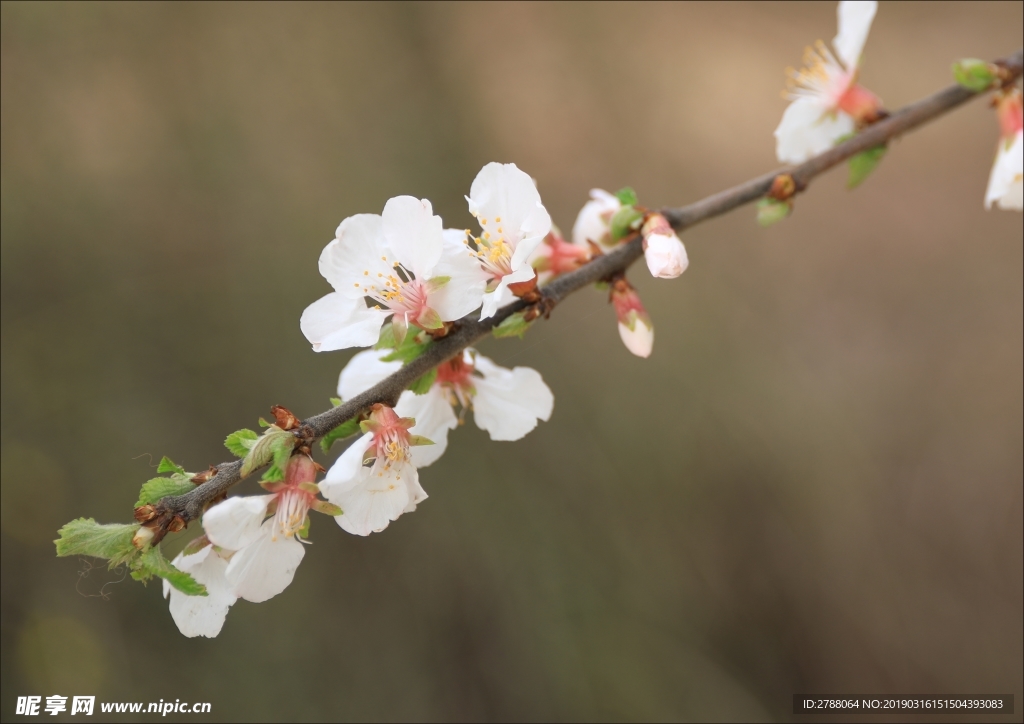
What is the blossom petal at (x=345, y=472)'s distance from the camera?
22.1 inches

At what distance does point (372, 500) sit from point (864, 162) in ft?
2.63

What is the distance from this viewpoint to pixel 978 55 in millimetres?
1828

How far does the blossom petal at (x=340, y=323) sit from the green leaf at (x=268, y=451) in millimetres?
91

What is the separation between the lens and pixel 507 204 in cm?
65

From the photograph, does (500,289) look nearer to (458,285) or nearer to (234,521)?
(458,285)

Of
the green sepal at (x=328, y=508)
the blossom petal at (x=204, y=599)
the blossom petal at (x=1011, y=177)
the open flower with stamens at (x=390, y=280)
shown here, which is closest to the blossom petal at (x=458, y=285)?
the open flower with stamens at (x=390, y=280)

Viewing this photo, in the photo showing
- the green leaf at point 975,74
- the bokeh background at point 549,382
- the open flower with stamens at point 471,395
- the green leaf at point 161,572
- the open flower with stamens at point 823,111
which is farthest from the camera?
the bokeh background at point 549,382

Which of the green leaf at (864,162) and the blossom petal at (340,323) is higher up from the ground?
the blossom petal at (340,323)

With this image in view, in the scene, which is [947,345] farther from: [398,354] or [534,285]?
[398,354]

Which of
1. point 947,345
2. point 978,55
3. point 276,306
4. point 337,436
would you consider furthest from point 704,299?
point 337,436

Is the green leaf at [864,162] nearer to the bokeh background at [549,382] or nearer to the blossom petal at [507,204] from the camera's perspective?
the blossom petal at [507,204]

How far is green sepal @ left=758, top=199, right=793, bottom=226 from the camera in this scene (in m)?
0.82

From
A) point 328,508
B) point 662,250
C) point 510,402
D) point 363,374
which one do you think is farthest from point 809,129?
point 328,508

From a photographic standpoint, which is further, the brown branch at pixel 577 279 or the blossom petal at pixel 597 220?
the blossom petal at pixel 597 220
